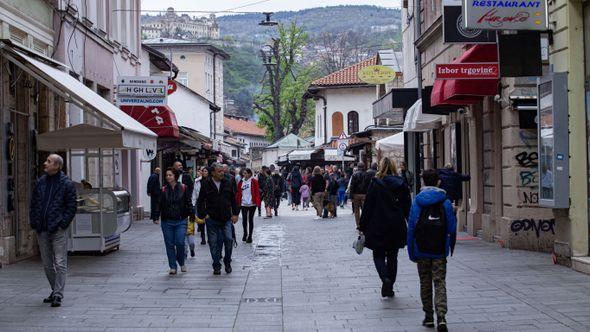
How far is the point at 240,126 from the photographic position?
12950 cm

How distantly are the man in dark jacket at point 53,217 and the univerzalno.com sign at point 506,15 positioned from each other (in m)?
6.42

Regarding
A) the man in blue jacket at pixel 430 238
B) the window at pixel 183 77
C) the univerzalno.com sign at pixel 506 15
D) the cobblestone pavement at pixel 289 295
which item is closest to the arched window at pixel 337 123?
the window at pixel 183 77

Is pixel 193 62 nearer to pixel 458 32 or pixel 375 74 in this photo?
pixel 375 74

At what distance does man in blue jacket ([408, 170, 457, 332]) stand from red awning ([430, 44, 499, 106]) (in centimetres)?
736

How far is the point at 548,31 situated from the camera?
523 inches

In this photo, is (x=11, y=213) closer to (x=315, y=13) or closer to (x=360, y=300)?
(x=360, y=300)

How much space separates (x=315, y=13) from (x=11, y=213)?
172m

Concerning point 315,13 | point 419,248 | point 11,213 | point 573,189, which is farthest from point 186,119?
point 315,13

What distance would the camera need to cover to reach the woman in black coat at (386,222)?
10.7 m

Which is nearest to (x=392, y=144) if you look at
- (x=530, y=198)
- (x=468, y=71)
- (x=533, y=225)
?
(x=530, y=198)

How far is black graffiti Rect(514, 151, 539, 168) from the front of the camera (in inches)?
639

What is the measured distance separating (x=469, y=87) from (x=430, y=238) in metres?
8.61

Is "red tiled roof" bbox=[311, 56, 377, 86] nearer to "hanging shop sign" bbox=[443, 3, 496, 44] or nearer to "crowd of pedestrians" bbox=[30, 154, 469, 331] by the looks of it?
"hanging shop sign" bbox=[443, 3, 496, 44]

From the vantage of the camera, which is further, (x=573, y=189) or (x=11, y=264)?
(x=11, y=264)
